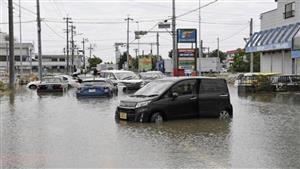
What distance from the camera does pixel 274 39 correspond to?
141 ft

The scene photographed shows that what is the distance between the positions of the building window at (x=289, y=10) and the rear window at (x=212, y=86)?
26.5m

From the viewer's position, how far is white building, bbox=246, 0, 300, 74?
40438 mm

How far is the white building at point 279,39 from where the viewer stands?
40438 millimetres

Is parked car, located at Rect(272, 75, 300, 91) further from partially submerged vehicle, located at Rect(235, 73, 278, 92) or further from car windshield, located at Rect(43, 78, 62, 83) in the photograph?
car windshield, located at Rect(43, 78, 62, 83)

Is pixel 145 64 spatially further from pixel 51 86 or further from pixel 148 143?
pixel 148 143

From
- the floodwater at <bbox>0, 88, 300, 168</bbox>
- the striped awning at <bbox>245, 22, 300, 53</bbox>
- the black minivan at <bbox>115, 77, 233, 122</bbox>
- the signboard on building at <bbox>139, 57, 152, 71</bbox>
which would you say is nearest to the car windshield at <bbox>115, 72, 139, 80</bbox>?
the striped awning at <bbox>245, 22, 300, 53</bbox>

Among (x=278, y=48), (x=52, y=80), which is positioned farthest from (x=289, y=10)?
(x=52, y=80)

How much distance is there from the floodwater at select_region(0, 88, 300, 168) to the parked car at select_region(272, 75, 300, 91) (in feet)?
59.6

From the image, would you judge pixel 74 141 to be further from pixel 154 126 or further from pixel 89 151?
pixel 154 126

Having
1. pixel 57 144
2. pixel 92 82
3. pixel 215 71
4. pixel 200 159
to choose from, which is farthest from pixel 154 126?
pixel 215 71

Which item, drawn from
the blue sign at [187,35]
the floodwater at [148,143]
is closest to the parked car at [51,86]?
the blue sign at [187,35]

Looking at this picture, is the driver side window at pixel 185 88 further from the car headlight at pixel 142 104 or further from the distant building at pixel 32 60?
the distant building at pixel 32 60

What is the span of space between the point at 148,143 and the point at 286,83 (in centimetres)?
2636

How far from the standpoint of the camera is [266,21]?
158ft
